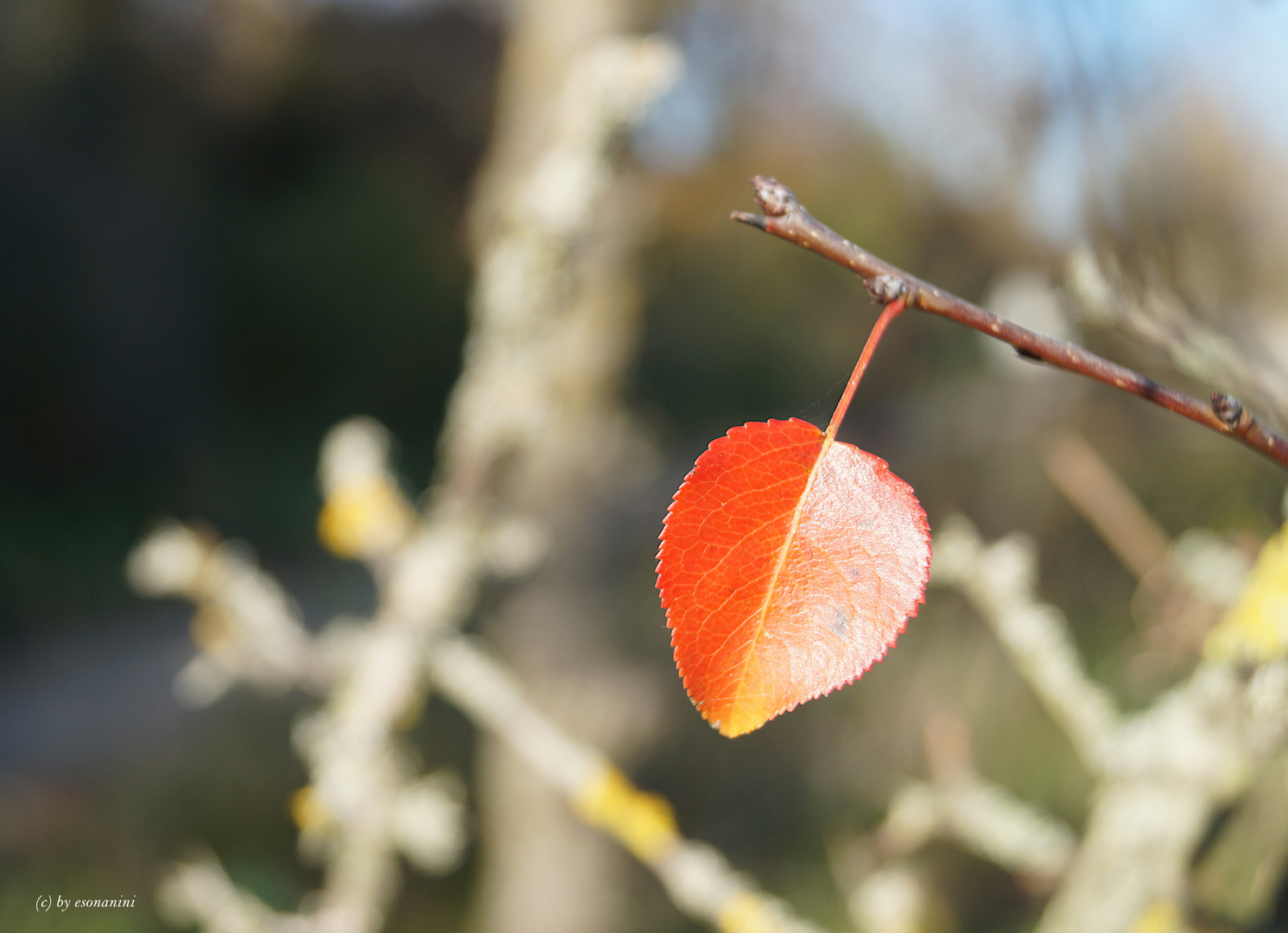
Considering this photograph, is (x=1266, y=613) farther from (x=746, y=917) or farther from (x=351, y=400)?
(x=351, y=400)

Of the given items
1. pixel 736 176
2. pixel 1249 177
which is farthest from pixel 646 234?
pixel 736 176

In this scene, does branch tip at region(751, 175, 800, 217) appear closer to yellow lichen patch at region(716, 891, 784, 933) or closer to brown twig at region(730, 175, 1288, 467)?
brown twig at region(730, 175, 1288, 467)

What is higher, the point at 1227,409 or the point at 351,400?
the point at 351,400

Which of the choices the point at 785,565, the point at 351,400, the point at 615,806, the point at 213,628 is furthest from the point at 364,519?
the point at 351,400

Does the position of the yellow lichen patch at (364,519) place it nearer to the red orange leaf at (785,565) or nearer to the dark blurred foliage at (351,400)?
the dark blurred foliage at (351,400)

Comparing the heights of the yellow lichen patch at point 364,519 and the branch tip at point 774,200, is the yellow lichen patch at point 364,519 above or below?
above

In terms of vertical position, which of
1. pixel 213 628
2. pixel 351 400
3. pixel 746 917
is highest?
pixel 351 400

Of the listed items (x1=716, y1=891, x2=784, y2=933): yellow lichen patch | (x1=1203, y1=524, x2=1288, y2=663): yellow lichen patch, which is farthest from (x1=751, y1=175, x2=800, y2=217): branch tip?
(x1=716, y1=891, x2=784, y2=933): yellow lichen patch

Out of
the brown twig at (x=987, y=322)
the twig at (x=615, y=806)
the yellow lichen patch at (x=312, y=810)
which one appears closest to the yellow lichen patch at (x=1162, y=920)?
the twig at (x=615, y=806)

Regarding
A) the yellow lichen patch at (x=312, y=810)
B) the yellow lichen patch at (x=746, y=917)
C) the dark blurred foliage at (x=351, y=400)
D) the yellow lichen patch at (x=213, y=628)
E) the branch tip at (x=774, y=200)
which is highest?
the dark blurred foliage at (x=351, y=400)
